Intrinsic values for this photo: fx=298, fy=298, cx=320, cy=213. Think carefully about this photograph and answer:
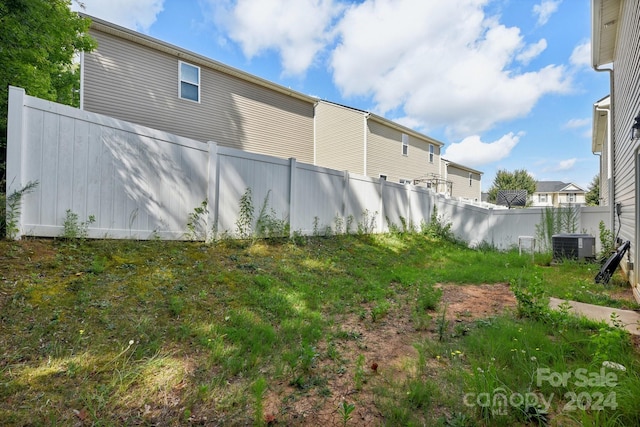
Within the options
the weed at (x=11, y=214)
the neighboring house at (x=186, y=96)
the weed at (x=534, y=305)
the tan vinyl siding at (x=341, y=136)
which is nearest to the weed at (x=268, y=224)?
the weed at (x=11, y=214)

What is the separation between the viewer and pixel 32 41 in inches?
202

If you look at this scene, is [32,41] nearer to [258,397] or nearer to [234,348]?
[234,348]

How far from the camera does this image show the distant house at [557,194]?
1587 inches

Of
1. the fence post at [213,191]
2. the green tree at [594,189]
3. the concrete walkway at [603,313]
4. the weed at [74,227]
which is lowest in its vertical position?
the concrete walkway at [603,313]

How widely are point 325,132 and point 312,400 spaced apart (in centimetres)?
1414

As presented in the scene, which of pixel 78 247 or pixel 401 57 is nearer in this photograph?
pixel 78 247

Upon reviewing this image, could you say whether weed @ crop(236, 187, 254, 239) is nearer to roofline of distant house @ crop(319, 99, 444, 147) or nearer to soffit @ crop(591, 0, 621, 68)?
soffit @ crop(591, 0, 621, 68)

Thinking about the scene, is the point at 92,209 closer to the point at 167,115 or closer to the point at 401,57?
the point at 167,115

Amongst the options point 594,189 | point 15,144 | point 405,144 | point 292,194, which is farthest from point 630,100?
point 594,189

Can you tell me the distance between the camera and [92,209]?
377 cm

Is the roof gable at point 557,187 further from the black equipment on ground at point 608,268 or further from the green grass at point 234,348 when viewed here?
the green grass at point 234,348

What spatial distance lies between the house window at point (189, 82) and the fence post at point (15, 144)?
675cm

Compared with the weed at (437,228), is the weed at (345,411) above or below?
below

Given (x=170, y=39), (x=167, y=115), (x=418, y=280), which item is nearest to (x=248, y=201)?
(x=418, y=280)
